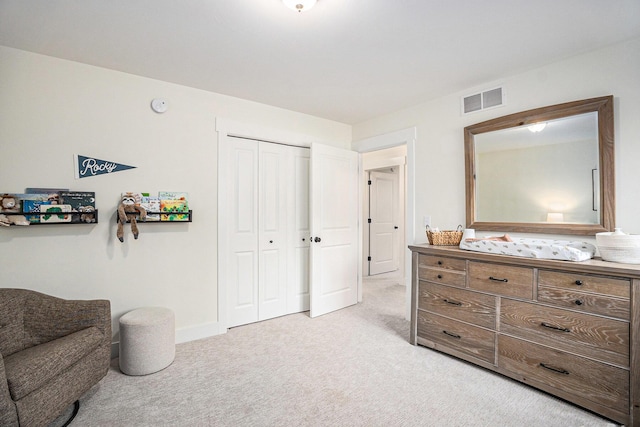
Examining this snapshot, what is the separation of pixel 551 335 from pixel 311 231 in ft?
7.52

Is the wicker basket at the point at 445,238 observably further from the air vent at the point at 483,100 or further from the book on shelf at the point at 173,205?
the book on shelf at the point at 173,205

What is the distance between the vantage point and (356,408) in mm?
1872

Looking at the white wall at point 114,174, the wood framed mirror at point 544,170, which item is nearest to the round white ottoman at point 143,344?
the white wall at point 114,174

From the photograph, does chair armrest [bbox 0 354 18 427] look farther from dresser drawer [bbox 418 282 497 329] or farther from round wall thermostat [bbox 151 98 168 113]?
dresser drawer [bbox 418 282 497 329]

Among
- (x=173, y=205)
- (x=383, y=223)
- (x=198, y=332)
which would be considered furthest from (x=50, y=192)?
(x=383, y=223)

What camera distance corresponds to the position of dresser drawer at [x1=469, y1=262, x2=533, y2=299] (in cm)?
206

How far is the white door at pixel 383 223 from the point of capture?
565cm

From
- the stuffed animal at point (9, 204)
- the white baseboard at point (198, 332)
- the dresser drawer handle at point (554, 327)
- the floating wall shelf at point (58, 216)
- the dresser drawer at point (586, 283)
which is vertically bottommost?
the white baseboard at point (198, 332)

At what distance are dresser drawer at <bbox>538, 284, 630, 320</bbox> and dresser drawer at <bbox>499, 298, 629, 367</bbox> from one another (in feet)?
0.14

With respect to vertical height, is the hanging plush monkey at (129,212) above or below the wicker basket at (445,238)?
above

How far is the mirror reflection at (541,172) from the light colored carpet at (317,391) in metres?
1.32

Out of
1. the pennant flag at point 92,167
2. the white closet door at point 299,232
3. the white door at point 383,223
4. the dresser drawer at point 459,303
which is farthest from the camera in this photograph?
the white door at point 383,223

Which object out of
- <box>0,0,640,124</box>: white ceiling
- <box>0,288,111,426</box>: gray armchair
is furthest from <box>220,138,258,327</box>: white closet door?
<box>0,288,111,426</box>: gray armchair

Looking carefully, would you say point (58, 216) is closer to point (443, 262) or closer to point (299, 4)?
point (299, 4)
